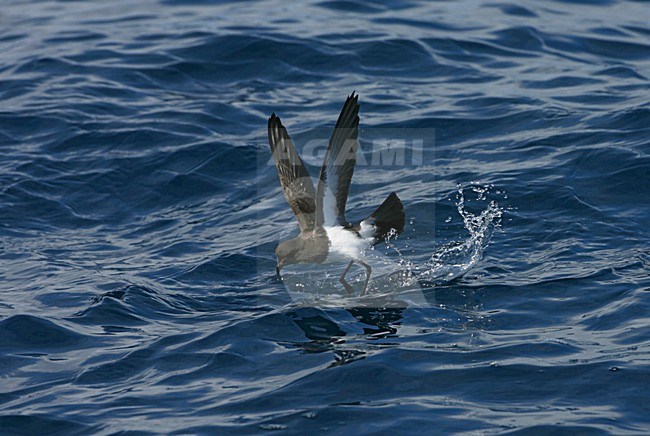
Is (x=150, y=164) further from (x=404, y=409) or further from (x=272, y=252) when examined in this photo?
(x=404, y=409)

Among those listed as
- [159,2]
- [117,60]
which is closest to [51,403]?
[117,60]

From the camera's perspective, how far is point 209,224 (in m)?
8.49

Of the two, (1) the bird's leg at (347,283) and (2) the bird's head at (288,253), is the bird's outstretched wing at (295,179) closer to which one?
(2) the bird's head at (288,253)

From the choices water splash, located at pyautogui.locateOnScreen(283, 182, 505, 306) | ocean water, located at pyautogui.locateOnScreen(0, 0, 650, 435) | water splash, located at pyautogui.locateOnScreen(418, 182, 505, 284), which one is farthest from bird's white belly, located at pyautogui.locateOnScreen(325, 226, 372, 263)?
water splash, located at pyautogui.locateOnScreen(418, 182, 505, 284)

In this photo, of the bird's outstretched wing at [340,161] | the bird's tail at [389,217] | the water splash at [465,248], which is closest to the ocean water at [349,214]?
the water splash at [465,248]

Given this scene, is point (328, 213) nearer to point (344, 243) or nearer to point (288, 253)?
point (344, 243)

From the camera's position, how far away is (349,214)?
Result: 834 cm

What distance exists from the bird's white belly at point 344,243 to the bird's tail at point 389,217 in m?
0.14

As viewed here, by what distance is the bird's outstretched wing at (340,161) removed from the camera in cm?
593

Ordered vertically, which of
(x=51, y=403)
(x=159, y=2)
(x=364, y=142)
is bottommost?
(x=51, y=403)

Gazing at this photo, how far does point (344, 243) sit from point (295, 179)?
590 millimetres

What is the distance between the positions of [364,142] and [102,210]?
9.36 feet

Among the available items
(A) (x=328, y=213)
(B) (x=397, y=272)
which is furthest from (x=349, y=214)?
(A) (x=328, y=213)

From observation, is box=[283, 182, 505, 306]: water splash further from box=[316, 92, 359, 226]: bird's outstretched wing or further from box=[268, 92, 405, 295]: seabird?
box=[316, 92, 359, 226]: bird's outstretched wing
